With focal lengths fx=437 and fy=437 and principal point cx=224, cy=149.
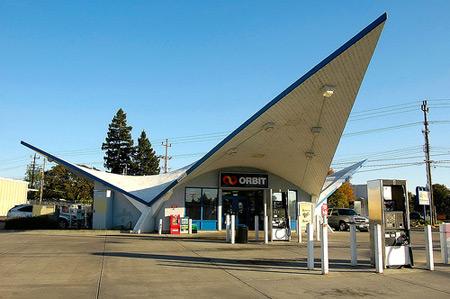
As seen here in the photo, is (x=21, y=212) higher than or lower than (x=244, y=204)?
lower

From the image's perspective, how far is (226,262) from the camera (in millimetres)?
12875

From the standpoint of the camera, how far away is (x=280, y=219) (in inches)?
842

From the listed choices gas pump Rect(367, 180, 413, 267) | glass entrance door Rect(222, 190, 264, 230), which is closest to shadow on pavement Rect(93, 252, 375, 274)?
gas pump Rect(367, 180, 413, 267)

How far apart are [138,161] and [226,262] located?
72299mm

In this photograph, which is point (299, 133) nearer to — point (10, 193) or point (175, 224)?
point (175, 224)

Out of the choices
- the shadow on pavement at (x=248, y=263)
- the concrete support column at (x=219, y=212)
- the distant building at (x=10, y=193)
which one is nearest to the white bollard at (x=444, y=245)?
the shadow on pavement at (x=248, y=263)

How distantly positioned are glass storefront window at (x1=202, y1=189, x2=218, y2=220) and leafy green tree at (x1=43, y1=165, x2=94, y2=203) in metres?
49.8

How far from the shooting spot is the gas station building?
1780 cm

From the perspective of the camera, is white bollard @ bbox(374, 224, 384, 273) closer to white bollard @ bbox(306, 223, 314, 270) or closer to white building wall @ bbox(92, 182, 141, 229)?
white bollard @ bbox(306, 223, 314, 270)

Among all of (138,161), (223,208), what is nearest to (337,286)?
(223,208)

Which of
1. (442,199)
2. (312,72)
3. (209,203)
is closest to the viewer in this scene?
(312,72)

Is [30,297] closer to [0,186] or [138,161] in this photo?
[0,186]

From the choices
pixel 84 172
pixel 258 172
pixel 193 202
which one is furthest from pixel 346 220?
pixel 84 172

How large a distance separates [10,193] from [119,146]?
3180 cm
